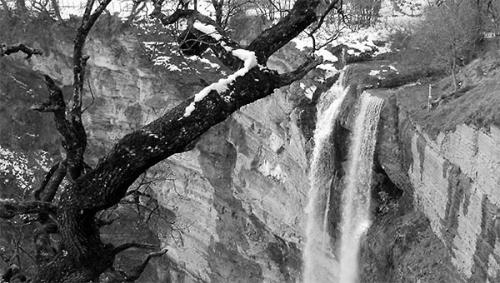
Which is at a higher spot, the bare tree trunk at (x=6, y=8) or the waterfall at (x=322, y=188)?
the bare tree trunk at (x=6, y=8)

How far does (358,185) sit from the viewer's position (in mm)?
11773

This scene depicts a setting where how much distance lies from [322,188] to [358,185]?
131 cm

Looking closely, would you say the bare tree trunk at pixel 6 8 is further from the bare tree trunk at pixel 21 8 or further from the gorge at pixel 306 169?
the gorge at pixel 306 169

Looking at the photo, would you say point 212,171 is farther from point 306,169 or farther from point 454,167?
point 454,167

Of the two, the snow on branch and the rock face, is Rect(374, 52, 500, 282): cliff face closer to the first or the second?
the rock face

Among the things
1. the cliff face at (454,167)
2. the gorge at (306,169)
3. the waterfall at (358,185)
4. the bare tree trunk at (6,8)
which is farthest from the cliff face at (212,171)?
the cliff face at (454,167)

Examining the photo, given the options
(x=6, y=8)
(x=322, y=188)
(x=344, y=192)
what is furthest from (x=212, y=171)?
(x=6, y=8)

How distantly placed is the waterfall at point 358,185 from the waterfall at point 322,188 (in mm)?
651

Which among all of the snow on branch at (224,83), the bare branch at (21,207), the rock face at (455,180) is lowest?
the bare branch at (21,207)

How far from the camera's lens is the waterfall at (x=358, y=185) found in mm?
11297

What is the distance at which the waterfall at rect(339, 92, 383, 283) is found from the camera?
37.1ft

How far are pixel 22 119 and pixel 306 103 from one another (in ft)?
47.5

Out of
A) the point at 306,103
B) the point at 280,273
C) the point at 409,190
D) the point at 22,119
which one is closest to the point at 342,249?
the point at 409,190

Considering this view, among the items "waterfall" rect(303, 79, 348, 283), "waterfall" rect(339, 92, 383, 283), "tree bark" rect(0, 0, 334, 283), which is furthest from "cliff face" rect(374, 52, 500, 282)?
"tree bark" rect(0, 0, 334, 283)
